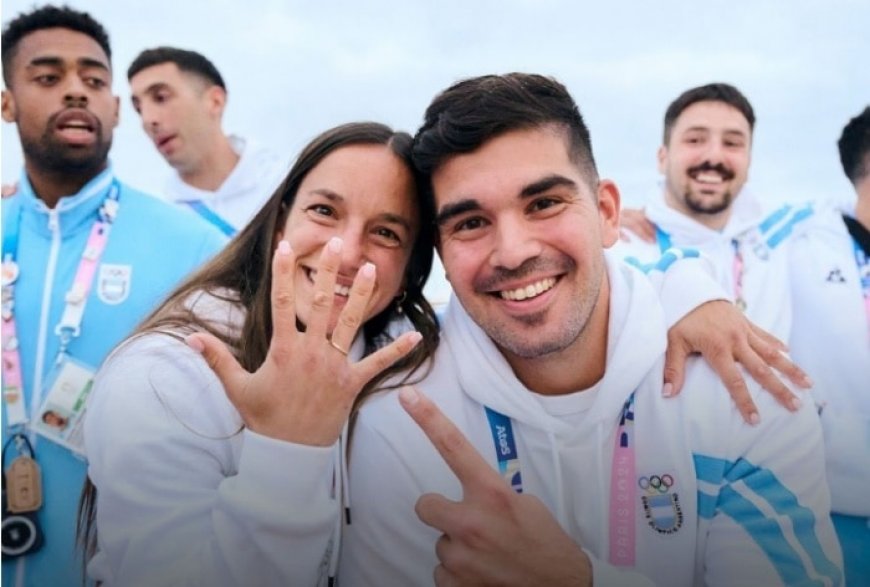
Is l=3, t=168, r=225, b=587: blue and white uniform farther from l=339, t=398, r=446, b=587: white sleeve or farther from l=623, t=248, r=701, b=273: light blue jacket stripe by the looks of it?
l=623, t=248, r=701, b=273: light blue jacket stripe

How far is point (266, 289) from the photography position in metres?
1.69

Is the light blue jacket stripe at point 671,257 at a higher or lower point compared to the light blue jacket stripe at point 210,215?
lower

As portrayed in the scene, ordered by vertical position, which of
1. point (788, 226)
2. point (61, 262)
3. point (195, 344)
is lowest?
point (195, 344)

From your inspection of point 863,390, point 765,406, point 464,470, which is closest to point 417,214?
point 464,470

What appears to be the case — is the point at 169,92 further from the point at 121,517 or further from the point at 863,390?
the point at 863,390

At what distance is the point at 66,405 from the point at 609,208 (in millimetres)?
1341

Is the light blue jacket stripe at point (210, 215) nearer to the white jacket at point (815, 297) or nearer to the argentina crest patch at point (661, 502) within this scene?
the white jacket at point (815, 297)

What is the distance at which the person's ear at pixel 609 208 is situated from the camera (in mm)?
1787

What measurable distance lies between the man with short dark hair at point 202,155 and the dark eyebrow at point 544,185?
4.00ft

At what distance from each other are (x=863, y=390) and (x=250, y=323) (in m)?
1.78

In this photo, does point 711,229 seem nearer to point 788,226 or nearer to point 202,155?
point 788,226

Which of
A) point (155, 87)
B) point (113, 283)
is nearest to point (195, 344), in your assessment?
point (113, 283)

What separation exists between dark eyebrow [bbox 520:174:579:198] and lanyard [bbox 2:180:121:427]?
45.2 inches

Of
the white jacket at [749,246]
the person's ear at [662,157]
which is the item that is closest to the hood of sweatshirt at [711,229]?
the white jacket at [749,246]
